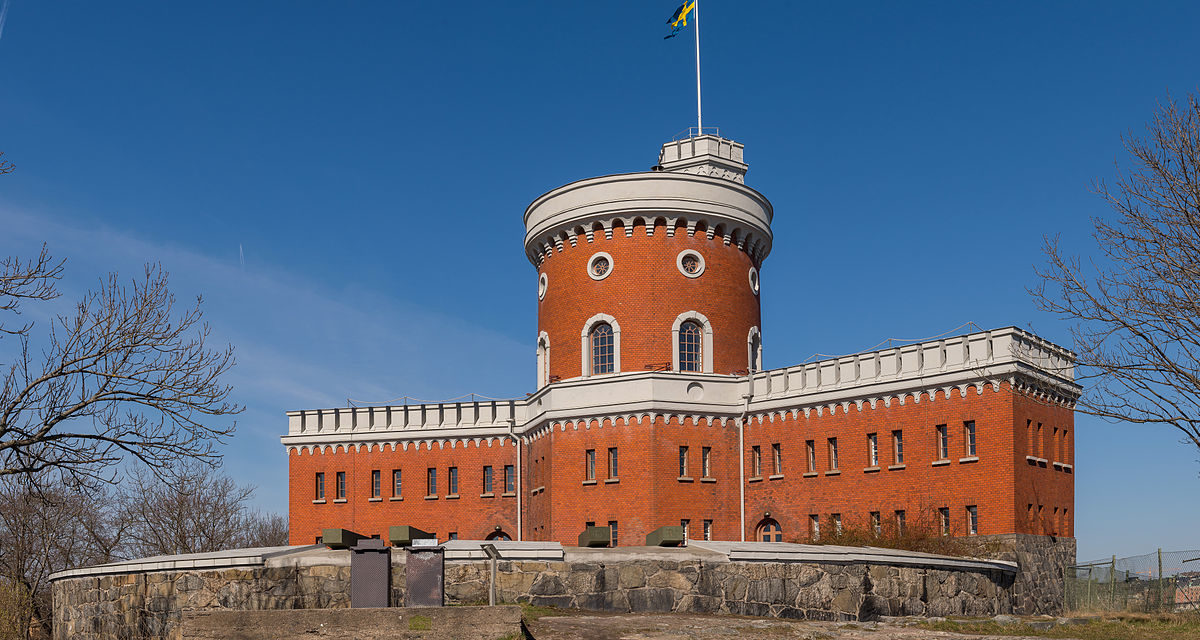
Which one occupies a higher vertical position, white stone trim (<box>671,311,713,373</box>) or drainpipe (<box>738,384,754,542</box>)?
white stone trim (<box>671,311,713,373</box>)

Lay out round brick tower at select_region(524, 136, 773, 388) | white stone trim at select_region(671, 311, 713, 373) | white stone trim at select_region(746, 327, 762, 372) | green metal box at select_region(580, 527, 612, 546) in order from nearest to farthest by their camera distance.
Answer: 1. green metal box at select_region(580, 527, 612, 546)
2. white stone trim at select_region(671, 311, 713, 373)
3. round brick tower at select_region(524, 136, 773, 388)
4. white stone trim at select_region(746, 327, 762, 372)

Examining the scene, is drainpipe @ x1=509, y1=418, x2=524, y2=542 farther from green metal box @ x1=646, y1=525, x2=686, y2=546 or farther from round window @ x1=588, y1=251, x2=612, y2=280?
green metal box @ x1=646, y1=525, x2=686, y2=546

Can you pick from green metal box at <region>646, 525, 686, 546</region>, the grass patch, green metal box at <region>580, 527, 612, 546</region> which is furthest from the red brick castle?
green metal box at <region>580, 527, 612, 546</region>

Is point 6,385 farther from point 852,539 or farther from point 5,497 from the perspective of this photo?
point 5,497

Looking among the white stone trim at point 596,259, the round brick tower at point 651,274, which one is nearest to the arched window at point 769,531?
the round brick tower at point 651,274

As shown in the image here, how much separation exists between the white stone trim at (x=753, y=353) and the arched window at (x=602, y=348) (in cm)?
486

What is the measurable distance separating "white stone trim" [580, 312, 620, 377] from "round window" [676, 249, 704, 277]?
7.74 feet

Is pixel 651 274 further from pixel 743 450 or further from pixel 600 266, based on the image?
pixel 743 450

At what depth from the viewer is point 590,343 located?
3875cm

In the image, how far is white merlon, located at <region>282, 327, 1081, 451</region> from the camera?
32156 millimetres

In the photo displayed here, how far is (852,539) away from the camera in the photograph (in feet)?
106

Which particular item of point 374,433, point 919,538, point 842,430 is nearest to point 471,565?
point 919,538

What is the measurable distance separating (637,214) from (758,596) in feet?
61.8

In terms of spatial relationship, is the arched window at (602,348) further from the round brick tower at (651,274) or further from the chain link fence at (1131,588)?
the chain link fence at (1131,588)
